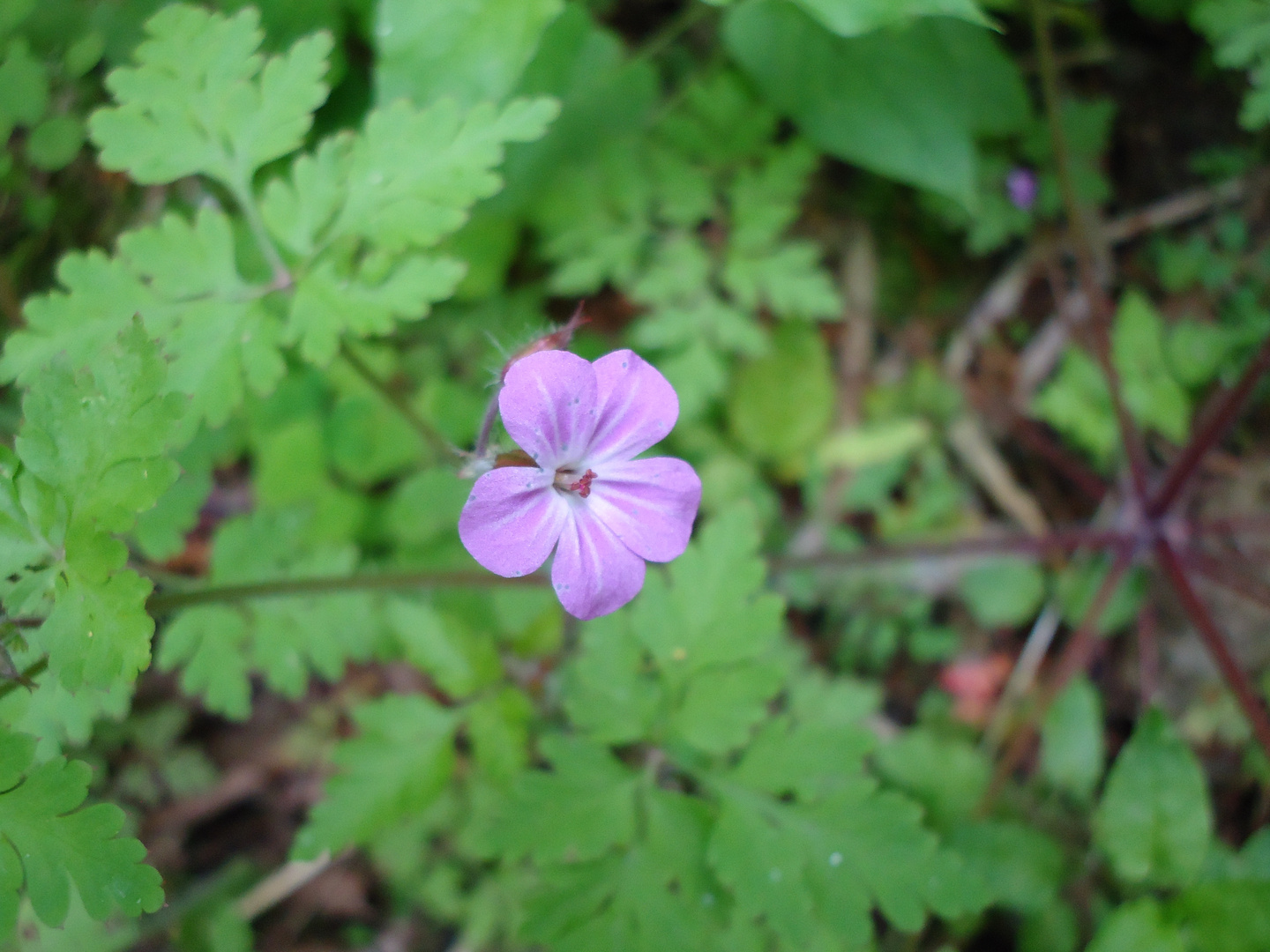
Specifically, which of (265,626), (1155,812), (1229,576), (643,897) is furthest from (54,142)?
(1229,576)

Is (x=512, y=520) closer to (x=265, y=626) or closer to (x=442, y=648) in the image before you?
(x=442, y=648)

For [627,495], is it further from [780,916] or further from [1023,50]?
[1023,50]

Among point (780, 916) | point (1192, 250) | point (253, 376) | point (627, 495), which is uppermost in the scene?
point (253, 376)

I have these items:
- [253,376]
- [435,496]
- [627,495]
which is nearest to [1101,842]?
[627,495]

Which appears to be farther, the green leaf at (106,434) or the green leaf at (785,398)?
the green leaf at (785,398)

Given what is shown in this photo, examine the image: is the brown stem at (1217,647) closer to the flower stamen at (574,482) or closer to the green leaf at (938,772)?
the green leaf at (938,772)

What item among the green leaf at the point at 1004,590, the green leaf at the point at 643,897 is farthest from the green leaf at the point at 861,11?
the green leaf at the point at 1004,590
